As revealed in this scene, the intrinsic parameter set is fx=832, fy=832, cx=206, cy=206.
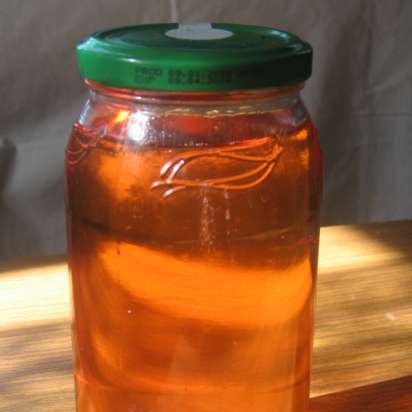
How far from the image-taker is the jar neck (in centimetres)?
39

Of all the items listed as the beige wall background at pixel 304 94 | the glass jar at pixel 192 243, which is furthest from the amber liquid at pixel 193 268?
the beige wall background at pixel 304 94

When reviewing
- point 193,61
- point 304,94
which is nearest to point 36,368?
point 193,61

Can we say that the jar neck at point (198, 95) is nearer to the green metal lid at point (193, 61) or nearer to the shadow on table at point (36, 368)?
the green metal lid at point (193, 61)

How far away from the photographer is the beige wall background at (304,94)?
3.76 feet

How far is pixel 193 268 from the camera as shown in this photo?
1.50 feet

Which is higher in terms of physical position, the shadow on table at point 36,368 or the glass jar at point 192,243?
the glass jar at point 192,243

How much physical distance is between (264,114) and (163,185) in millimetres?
65

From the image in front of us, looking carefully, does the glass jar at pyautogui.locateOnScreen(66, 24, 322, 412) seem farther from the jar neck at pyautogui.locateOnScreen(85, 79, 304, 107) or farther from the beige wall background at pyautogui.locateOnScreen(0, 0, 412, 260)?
the beige wall background at pyautogui.locateOnScreen(0, 0, 412, 260)

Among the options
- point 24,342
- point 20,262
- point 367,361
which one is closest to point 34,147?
point 20,262

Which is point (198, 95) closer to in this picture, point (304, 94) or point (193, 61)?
point (193, 61)

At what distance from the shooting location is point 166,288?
1.51 ft

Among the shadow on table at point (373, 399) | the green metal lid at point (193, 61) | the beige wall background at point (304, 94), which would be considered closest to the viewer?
the green metal lid at point (193, 61)

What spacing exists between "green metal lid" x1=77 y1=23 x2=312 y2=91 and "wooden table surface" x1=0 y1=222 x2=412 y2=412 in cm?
25

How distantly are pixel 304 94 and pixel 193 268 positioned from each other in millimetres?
865
